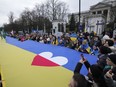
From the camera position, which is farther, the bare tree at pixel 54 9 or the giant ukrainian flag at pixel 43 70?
the bare tree at pixel 54 9

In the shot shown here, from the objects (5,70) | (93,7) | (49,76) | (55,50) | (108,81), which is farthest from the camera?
(93,7)

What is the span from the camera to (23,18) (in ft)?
231

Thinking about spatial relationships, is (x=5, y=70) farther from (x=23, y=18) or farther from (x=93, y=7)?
(x=93, y=7)

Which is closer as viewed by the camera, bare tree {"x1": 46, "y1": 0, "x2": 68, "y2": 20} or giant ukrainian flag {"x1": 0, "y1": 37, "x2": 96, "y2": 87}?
giant ukrainian flag {"x1": 0, "y1": 37, "x2": 96, "y2": 87}

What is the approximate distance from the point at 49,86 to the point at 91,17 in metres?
53.2

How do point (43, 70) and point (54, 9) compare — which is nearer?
point (43, 70)

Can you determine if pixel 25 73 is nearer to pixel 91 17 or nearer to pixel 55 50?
pixel 55 50

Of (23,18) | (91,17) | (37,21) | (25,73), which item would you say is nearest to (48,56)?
(25,73)

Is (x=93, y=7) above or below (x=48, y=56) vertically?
above

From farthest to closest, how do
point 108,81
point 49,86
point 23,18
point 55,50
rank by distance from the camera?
point 23,18 < point 55,50 < point 49,86 < point 108,81

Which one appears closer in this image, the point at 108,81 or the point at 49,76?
the point at 108,81

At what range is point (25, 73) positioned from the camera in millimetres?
4844

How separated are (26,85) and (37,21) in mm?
56938

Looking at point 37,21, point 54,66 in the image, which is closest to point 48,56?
point 54,66
